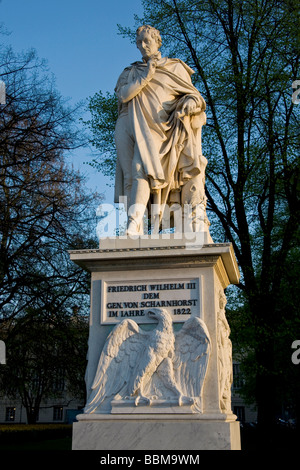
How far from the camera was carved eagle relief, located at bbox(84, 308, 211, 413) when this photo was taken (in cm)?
565

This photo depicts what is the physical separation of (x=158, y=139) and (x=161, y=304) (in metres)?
2.17

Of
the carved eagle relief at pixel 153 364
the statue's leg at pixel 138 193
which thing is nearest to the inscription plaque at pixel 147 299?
the carved eagle relief at pixel 153 364

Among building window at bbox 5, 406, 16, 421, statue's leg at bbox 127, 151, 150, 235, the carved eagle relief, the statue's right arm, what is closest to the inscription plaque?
the carved eagle relief

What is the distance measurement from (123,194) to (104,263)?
1302 mm

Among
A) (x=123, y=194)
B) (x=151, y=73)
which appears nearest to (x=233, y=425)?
(x=123, y=194)

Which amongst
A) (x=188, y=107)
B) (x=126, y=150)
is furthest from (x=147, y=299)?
(x=188, y=107)

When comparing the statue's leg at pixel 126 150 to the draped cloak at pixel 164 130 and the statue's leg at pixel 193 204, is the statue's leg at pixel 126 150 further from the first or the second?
the statue's leg at pixel 193 204

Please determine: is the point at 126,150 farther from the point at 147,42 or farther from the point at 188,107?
the point at 147,42

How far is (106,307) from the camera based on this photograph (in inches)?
242

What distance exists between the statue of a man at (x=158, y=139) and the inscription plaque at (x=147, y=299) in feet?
3.50

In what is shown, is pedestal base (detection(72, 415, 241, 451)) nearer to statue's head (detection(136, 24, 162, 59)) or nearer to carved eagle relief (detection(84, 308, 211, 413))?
carved eagle relief (detection(84, 308, 211, 413))

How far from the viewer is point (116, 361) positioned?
5867 millimetres

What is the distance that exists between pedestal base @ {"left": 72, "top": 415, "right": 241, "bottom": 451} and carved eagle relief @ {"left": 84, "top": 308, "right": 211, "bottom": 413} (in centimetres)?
15

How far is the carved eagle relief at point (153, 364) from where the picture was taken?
18.5 feet
